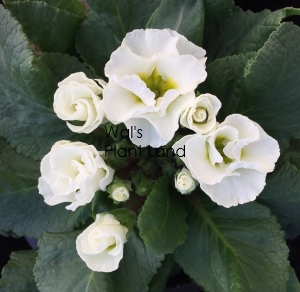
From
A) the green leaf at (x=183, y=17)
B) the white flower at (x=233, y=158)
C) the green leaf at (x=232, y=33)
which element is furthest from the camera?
the green leaf at (x=232, y=33)

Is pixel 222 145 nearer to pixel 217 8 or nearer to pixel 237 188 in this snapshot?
pixel 237 188

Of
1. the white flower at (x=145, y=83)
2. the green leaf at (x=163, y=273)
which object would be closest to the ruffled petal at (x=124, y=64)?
the white flower at (x=145, y=83)

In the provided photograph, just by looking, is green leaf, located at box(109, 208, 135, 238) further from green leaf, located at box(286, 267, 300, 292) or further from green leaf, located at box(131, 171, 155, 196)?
green leaf, located at box(286, 267, 300, 292)

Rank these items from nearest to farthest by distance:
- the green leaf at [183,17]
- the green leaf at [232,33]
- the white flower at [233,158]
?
the white flower at [233,158] → the green leaf at [183,17] → the green leaf at [232,33]

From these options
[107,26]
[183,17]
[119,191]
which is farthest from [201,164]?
[107,26]

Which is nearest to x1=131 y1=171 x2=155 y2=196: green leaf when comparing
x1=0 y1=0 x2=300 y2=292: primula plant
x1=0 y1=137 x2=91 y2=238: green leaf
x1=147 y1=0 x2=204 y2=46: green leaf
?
x1=0 y1=0 x2=300 y2=292: primula plant

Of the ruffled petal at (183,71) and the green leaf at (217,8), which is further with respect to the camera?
the green leaf at (217,8)

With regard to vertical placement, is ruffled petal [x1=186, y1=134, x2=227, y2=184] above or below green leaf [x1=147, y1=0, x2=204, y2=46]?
below

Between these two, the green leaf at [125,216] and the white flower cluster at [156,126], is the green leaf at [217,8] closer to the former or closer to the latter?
the white flower cluster at [156,126]
